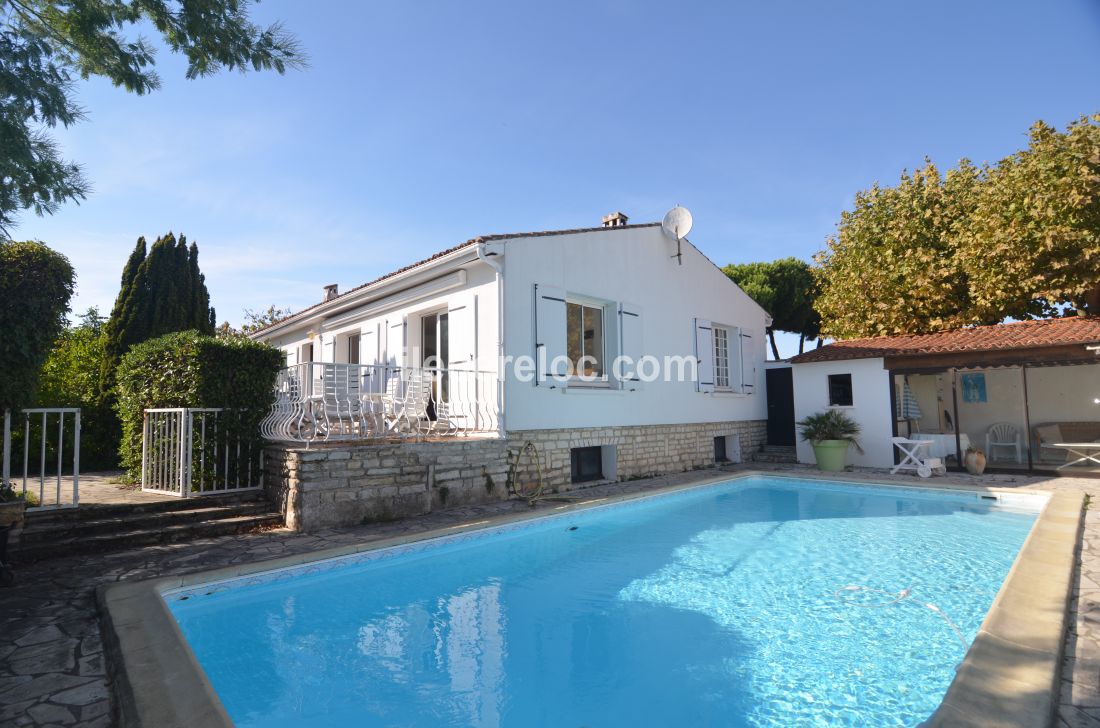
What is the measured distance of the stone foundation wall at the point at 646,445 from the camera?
351 inches

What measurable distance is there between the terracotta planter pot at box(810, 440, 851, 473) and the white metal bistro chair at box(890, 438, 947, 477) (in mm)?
897

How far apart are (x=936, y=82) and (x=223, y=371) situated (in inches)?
444

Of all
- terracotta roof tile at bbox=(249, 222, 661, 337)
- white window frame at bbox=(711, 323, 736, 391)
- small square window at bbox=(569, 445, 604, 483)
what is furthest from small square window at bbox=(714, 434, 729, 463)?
terracotta roof tile at bbox=(249, 222, 661, 337)

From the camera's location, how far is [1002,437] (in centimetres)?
1347

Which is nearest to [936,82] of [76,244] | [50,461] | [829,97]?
[829,97]

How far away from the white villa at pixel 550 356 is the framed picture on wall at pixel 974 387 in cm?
587

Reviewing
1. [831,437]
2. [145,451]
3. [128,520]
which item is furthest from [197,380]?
[831,437]

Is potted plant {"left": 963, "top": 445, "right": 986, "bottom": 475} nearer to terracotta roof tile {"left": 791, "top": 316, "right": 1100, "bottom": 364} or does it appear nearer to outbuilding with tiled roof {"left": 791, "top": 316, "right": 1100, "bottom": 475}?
outbuilding with tiled roof {"left": 791, "top": 316, "right": 1100, "bottom": 475}

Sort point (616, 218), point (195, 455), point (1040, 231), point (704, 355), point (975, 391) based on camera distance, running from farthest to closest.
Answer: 1. point (975, 391)
2. point (704, 355)
3. point (1040, 231)
4. point (616, 218)
5. point (195, 455)

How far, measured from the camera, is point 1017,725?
7.29 ft

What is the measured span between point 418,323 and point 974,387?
47.1 feet

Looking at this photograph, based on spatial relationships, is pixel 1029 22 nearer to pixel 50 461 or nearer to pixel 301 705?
pixel 301 705

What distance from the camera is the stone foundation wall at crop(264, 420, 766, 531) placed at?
6.20 meters

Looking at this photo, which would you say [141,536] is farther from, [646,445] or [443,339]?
[646,445]
